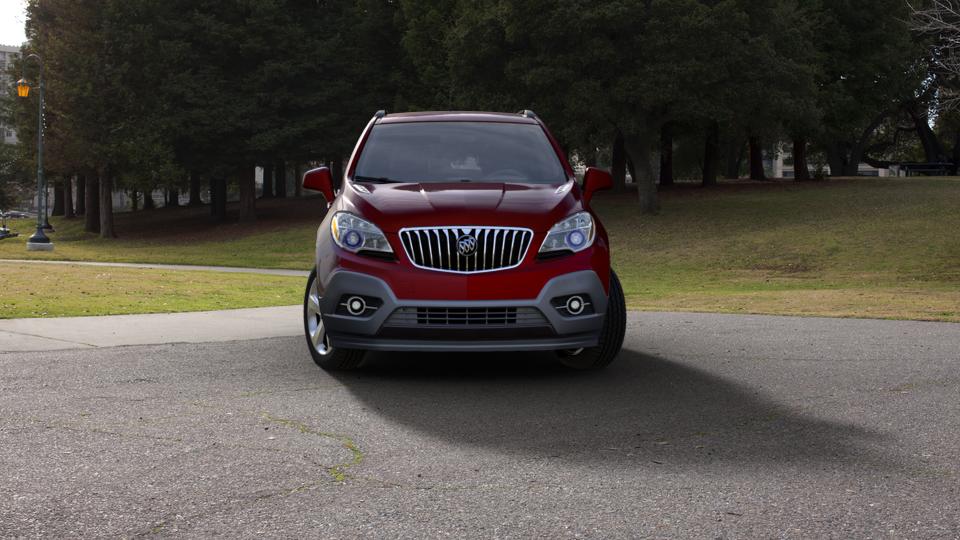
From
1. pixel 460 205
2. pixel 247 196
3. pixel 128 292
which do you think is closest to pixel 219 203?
pixel 247 196

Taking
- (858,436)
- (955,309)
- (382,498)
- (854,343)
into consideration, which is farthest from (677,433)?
(955,309)

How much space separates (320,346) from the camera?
7.78 meters

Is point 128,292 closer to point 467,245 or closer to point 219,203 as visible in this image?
point 467,245

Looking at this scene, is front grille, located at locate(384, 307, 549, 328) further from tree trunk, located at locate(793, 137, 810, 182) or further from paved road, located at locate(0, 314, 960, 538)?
tree trunk, located at locate(793, 137, 810, 182)

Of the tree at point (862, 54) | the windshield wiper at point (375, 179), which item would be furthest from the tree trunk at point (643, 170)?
the windshield wiper at point (375, 179)

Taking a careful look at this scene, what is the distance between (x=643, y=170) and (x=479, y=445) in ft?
105

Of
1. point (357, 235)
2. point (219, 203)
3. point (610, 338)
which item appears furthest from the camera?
point (219, 203)

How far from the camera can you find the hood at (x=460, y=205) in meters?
7.00

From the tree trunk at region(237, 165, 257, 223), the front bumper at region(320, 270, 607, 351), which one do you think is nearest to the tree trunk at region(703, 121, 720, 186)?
the tree trunk at region(237, 165, 257, 223)

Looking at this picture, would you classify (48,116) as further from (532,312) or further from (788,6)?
(532,312)

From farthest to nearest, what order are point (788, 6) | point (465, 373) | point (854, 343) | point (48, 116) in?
point (48, 116) < point (788, 6) < point (854, 343) < point (465, 373)

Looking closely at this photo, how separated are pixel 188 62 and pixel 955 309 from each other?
36647 mm

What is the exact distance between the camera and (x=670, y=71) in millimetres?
31984

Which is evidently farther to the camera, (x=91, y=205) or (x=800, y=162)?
(x=800, y=162)
